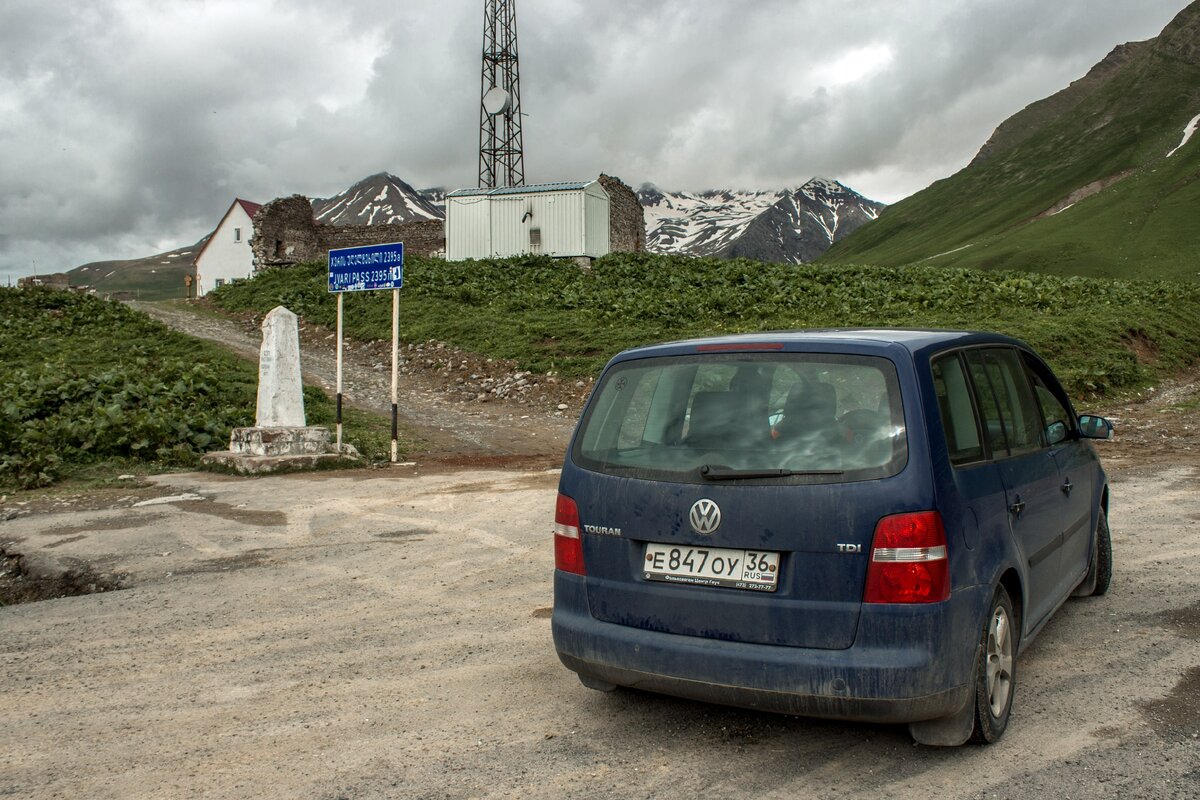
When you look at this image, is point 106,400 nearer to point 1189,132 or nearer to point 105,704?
point 105,704

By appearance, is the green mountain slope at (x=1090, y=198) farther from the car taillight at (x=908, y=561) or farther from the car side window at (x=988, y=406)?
the car taillight at (x=908, y=561)

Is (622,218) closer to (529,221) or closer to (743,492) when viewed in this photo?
(529,221)

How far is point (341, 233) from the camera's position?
42938 millimetres

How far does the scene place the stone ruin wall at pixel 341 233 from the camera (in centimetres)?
3916

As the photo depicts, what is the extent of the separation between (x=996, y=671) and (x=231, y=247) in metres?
64.4

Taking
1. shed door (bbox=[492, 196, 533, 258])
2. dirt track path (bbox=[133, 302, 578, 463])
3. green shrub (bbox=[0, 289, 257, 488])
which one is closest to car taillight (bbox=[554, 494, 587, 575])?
dirt track path (bbox=[133, 302, 578, 463])

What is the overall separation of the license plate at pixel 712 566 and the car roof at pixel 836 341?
2.88ft

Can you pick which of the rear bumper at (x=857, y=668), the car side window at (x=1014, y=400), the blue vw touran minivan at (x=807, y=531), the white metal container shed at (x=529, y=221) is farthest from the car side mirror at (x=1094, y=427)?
the white metal container shed at (x=529, y=221)

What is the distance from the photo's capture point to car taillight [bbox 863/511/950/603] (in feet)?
11.1

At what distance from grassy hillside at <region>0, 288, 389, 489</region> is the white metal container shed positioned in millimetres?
13858

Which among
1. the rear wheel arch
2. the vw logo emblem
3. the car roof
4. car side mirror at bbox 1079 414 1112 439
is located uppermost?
the car roof

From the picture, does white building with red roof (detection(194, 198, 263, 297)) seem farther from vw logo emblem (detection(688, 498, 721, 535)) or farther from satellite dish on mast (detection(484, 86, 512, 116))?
vw logo emblem (detection(688, 498, 721, 535))

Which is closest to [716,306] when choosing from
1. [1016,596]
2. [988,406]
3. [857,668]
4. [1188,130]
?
[988,406]

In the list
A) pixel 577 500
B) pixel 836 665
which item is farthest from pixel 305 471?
pixel 836 665
